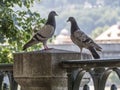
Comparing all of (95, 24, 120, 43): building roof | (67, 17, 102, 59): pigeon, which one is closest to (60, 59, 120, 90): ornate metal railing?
(67, 17, 102, 59): pigeon

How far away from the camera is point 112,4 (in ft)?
464

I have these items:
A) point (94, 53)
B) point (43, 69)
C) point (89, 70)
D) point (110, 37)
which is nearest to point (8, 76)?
point (43, 69)

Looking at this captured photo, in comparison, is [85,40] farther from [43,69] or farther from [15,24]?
[15,24]

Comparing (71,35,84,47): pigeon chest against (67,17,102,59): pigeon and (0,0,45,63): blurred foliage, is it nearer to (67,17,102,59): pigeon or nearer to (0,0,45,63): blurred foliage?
(67,17,102,59): pigeon

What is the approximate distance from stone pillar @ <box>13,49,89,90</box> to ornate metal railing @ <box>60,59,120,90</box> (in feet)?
0.22

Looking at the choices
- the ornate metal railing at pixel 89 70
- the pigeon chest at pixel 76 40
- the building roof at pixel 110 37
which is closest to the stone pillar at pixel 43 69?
the ornate metal railing at pixel 89 70

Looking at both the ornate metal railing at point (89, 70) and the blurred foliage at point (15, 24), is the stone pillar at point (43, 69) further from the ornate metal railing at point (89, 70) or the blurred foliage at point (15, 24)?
the blurred foliage at point (15, 24)

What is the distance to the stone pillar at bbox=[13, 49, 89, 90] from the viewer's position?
4340 millimetres

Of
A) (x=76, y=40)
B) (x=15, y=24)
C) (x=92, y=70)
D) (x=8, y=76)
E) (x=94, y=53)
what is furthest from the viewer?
(x=15, y=24)

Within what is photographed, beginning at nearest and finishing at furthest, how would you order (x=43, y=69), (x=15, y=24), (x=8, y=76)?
(x=43, y=69) → (x=8, y=76) → (x=15, y=24)

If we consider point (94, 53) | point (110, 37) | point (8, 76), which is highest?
point (94, 53)

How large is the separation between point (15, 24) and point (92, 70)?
7.22 metres

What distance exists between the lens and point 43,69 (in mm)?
4355

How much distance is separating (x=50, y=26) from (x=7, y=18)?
6.10 m
